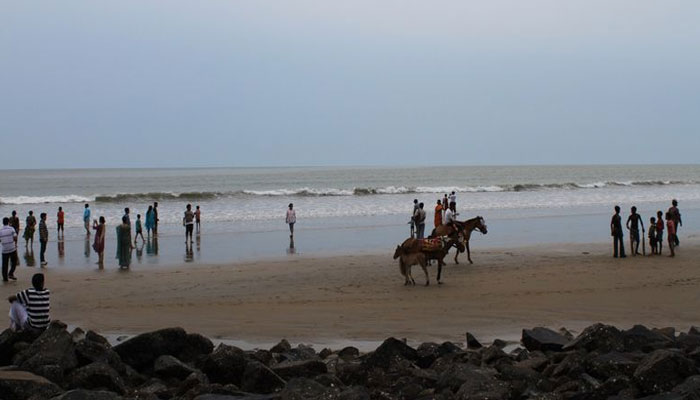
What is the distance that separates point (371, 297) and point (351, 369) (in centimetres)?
597

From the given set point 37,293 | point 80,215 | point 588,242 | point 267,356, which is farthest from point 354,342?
point 80,215

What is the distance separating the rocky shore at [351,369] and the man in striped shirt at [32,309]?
13.7 inches

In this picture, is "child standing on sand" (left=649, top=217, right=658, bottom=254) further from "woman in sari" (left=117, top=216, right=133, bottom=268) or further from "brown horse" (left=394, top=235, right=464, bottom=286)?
"woman in sari" (left=117, top=216, right=133, bottom=268)

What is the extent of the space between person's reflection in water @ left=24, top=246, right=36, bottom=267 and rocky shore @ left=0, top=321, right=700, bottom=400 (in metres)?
11.6

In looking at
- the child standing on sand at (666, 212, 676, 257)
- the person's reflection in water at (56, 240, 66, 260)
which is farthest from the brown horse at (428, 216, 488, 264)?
the person's reflection in water at (56, 240, 66, 260)

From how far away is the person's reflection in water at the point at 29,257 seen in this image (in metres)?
19.5

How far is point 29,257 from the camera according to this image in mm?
20969

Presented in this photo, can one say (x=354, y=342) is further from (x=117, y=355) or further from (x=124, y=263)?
(x=124, y=263)

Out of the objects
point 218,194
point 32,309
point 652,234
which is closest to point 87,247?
point 32,309

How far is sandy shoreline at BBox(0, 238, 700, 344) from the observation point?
11.4 m

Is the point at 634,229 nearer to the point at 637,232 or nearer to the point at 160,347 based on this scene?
the point at 637,232

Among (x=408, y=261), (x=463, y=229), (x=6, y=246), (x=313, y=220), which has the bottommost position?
(x=313, y=220)

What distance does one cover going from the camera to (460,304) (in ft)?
42.7

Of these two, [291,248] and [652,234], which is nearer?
Answer: [652,234]
